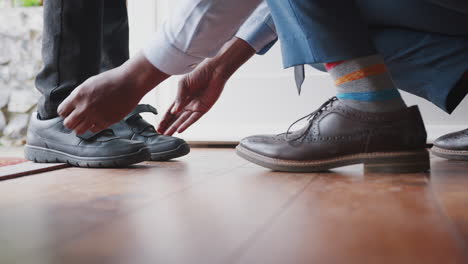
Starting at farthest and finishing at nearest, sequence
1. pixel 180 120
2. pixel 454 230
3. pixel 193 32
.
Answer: pixel 180 120 → pixel 193 32 → pixel 454 230

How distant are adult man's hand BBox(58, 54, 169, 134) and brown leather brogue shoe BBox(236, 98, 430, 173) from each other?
11.4 inches

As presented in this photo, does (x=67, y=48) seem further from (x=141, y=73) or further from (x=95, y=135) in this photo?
(x=141, y=73)

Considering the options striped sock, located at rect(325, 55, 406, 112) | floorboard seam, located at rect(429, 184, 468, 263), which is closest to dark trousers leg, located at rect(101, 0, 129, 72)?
striped sock, located at rect(325, 55, 406, 112)

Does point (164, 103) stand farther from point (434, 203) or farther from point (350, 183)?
point (434, 203)

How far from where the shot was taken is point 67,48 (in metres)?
1.10

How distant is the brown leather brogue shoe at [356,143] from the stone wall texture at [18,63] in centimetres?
210

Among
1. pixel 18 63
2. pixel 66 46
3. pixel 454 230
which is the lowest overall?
pixel 18 63

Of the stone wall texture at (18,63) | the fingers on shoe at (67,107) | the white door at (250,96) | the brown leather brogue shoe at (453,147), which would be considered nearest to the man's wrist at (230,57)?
the fingers on shoe at (67,107)

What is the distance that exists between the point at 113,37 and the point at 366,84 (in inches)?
30.0

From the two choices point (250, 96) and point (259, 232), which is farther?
point (250, 96)

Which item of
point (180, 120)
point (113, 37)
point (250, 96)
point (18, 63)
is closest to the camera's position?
point (180, 120)

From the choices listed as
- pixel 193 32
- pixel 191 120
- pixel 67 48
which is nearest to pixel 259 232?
pixel 193 32

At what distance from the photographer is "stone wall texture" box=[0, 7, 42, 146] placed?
104 inches

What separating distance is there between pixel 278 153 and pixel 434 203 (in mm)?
363
